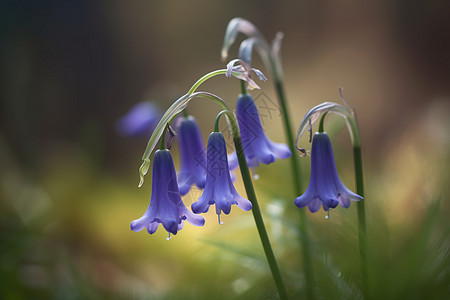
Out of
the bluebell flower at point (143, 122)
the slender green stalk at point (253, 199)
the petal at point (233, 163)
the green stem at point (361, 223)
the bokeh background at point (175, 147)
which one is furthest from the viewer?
the bluebell flower at point (143, 122)

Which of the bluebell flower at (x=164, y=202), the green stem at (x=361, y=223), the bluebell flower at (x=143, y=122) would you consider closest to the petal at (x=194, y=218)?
the bluebell flower at (x=164, y=202)

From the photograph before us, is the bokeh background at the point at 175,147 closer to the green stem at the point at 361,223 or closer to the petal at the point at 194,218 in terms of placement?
the green stem at the point at 361,223

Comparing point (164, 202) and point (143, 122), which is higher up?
point (164, 202)

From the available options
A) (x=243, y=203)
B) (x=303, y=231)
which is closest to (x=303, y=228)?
(x=303, y=231)

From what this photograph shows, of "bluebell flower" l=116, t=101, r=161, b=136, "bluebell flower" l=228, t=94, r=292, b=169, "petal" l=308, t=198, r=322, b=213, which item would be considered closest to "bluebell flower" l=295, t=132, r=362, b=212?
"petal" l=308, t=198, r=322, b=213

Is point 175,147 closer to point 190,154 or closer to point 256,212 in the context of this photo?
point 190,154

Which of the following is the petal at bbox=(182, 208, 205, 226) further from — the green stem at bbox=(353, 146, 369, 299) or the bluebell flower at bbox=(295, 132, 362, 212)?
the green stem at bbox=(353, 146, 369, 299)
